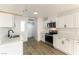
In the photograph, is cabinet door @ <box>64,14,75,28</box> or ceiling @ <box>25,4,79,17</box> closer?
ceiling @ <box>25,4,79,17</box>

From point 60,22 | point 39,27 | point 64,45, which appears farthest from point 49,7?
point 39,27

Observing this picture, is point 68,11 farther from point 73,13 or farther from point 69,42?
point 69,42

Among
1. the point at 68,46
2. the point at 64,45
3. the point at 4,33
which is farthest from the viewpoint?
the point at 64,45

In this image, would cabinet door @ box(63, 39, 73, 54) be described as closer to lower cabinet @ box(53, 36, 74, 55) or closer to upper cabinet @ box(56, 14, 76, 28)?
lower cabinet @ box(53, 36, 74, 55)

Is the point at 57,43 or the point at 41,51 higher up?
the point at 57,43

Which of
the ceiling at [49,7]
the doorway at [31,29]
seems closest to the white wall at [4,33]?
the ceiling at [49,7]

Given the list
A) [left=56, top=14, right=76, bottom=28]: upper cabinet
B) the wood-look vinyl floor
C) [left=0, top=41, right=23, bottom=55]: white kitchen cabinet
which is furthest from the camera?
the wood-look vinyl floor

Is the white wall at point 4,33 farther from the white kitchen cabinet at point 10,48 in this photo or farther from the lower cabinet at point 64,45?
the lower cabinet at point 64,45

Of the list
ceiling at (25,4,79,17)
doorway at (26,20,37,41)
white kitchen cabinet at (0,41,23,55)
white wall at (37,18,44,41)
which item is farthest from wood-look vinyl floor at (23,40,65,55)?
doorway at (26,20,37,41)

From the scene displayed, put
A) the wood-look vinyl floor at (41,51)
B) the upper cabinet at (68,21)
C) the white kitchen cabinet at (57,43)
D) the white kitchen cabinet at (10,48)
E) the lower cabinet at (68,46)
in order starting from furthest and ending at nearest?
the white kitchen cabinet at (57,43) < the wood-look vinyl floor at (41,51) < the upper cabinet at (68,21) < the lower cabinet at (68,46) < the white kitchen cabinet at (10,48)

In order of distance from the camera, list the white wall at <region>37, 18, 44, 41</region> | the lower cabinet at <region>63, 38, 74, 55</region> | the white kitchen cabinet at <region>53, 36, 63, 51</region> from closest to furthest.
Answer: the lower cabinet at <region>63, 38, 74, 55</region> → the white kitchen cabinet at <region>53, 36, 63, 51</region> → the white wall at <region>37, 18, 44, 41</region>

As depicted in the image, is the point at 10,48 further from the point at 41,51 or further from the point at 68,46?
the point at 41,51
